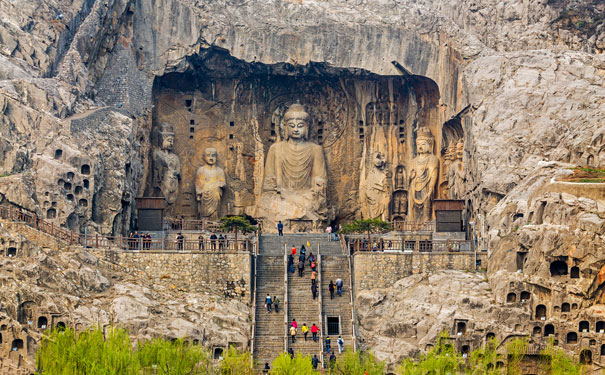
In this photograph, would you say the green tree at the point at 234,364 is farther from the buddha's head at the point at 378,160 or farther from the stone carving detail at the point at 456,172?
the buddha's head at the point at 378,160

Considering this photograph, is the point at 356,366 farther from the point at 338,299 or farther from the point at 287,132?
the point at 287,132

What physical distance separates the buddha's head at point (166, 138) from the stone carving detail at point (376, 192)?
10.8 m

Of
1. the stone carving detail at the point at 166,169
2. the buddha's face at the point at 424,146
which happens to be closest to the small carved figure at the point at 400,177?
the buddha's face at the point at 424,146

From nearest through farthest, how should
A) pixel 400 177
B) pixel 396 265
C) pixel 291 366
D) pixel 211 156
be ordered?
pixel 291 366 → pixel 396 265 → pixel 211 156 → pixel 400 177

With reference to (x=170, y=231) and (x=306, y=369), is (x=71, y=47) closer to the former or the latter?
(x=170, y=231)

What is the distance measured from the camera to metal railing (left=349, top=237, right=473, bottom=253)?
63.2m

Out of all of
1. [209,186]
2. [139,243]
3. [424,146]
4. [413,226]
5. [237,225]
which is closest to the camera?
[139,243]

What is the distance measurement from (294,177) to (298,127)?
2732mm

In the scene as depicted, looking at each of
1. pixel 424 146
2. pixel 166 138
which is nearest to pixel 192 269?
pixel 166 138

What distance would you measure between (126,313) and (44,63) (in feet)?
51.9

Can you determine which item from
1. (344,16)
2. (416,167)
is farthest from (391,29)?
(416,167)

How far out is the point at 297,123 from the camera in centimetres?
7600

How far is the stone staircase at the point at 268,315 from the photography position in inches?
2282

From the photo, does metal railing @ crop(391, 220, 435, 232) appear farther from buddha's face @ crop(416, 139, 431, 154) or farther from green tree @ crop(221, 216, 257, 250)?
green tree @ crop(221, 216, 257, 250)
